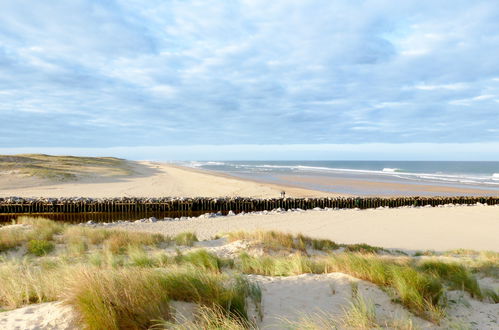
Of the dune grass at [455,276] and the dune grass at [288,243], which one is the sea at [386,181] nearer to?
the dune grass at [288,243]

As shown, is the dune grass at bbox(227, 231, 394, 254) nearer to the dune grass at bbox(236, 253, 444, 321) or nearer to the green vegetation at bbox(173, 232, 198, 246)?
the green vegetation at bbox(173, 232, 198, 246)

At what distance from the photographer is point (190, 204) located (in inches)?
953

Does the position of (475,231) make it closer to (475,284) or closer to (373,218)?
(373,218)

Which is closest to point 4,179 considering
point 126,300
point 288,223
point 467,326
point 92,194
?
point 92,194

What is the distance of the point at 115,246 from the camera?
10.4 meters

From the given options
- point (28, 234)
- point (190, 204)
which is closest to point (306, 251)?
point (28, 234)

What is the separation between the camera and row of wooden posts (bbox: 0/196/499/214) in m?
23.0

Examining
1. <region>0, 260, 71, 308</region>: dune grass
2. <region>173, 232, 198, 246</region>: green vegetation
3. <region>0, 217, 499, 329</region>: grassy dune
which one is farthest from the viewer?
<region>173, 232, 198, 246</region>: green vegetation

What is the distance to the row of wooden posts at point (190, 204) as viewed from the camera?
75.3 feet

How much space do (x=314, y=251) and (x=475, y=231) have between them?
10.6m

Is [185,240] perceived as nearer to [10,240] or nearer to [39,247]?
[39,247]

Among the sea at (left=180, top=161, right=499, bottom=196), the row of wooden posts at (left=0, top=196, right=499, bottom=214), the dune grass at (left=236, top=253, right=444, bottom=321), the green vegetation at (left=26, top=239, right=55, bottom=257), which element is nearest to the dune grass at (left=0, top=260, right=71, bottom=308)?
the dune grass at (left=236, top=253, right=444, bottom=321)

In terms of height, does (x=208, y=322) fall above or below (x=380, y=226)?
above

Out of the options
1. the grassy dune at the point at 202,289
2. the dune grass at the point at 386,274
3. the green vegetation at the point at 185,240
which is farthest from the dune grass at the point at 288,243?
the dune grass at the point at 386,274
